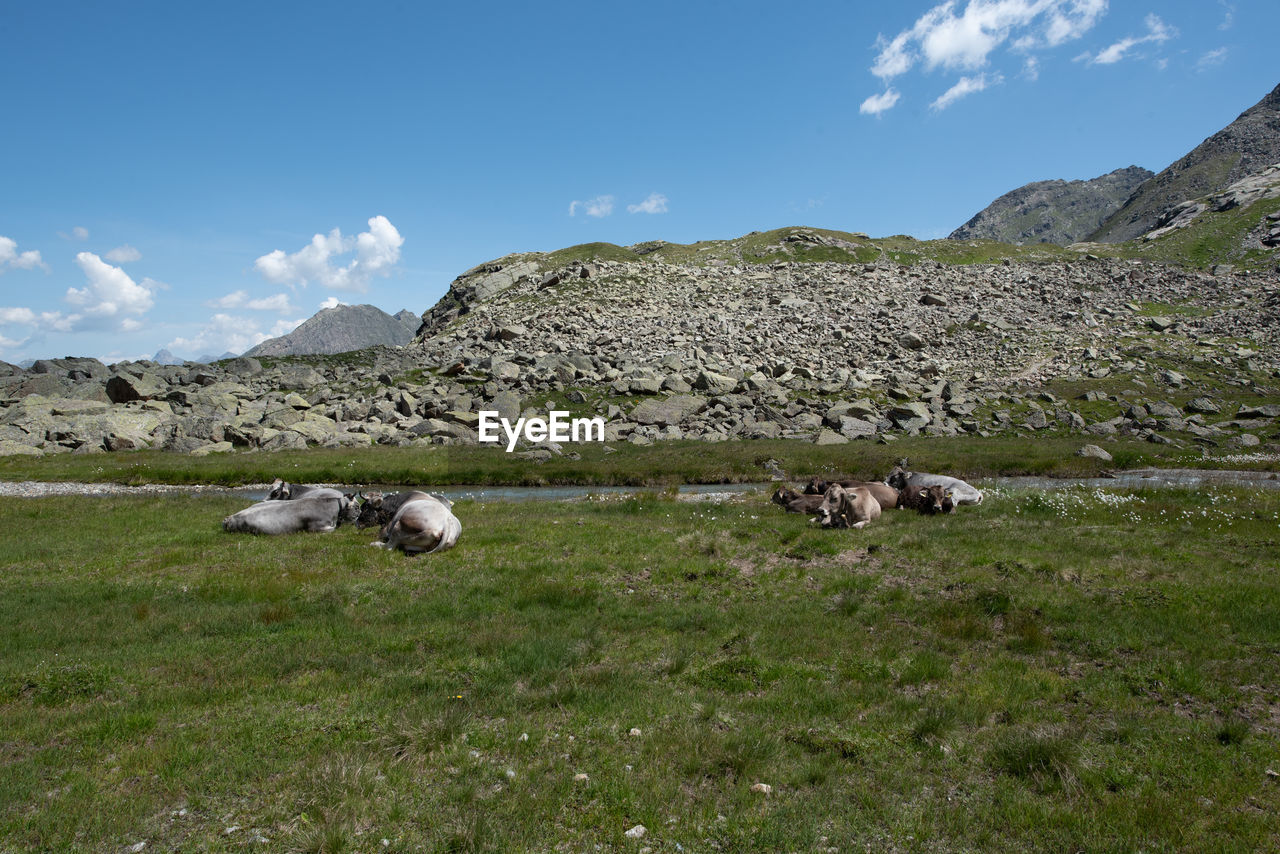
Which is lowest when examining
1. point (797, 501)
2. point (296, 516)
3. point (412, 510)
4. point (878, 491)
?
point (797, 501)

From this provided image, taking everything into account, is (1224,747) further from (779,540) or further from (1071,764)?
(779,540)

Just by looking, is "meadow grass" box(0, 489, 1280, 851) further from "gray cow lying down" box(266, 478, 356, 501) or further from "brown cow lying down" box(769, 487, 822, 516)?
"brown cow lying down" box(769, 487, 822, 516)

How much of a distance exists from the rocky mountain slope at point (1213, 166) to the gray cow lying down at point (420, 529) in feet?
632

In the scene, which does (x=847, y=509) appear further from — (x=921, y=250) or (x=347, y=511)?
(x=921, y=250)

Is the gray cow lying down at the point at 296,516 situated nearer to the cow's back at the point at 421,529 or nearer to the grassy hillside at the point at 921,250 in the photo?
the cow's back at the point at 421,529

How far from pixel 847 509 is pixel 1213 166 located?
21740cm

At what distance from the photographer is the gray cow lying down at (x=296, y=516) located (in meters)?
19.9

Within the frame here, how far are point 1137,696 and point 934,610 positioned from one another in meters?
3.63

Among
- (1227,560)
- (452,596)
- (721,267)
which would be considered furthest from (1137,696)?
(721,267)

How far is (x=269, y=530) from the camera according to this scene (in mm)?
19891

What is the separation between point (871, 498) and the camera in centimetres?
2202

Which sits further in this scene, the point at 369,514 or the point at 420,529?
the point at 369,514

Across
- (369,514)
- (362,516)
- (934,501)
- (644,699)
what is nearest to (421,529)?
(369,514)

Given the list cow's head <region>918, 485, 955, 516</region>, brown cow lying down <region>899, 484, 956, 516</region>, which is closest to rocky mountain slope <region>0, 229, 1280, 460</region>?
brown cow lying down <region>899, 484, 956, 516</region>
